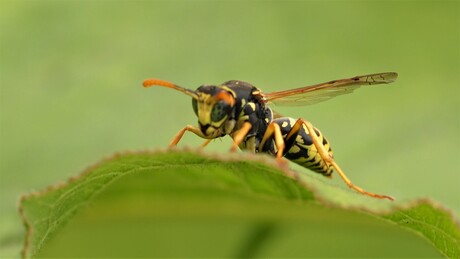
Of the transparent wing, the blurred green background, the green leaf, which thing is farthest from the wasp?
the blurred green background

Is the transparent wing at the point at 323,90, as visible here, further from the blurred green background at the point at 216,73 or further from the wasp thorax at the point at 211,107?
the blurred green background at the point at 216,73

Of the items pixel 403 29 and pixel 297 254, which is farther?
pixel 403 29

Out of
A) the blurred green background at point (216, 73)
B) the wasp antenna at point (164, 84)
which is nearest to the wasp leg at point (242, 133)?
the wasp antenna at point (164, 84)

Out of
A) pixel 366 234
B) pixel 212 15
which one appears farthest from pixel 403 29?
pixel 366 234

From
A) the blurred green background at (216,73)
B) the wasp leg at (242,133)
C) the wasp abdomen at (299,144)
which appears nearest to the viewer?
the wasp leg at (242,133)

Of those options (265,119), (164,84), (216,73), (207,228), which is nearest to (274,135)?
(265,119)

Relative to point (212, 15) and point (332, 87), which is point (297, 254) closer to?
point (332, 87)

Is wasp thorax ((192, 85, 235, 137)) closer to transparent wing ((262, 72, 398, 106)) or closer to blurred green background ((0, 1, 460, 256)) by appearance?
transparent wing ((262, 72, 398, 106))
